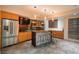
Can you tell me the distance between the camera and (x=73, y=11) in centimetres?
273

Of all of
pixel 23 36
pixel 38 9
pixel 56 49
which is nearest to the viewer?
pixel 38 9

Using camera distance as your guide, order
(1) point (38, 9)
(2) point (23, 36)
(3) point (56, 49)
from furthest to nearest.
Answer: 1. (2) point (23, 36)
2. (3) point (56, 49)
3. (1) point (38, 9)

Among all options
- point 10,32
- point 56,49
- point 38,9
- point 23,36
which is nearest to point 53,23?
point 38,9

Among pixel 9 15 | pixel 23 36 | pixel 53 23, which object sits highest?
pixel 9 15

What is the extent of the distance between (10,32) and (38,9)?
1.02 m

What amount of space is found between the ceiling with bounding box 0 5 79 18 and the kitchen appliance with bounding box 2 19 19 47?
411mm

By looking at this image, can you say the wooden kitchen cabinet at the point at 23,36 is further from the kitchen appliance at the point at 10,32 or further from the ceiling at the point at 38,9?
the ceiling at the point at 38,9

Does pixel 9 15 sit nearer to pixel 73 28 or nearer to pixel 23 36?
pixel 23 36

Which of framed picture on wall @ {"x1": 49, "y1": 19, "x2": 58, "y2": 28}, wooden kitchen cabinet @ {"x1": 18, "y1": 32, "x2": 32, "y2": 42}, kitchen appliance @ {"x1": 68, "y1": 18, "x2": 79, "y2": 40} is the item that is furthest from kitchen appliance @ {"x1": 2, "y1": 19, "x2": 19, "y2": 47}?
kitchen appliance @ {"x1": 68, "y1": 18, "x2": 79, "y2": 40}

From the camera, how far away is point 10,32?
290 cm

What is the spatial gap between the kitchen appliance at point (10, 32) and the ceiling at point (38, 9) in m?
0.41

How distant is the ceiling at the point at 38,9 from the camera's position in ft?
8.39

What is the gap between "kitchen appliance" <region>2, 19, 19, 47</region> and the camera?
2.78 meters

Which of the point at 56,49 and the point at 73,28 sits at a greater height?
the point at 73,28
